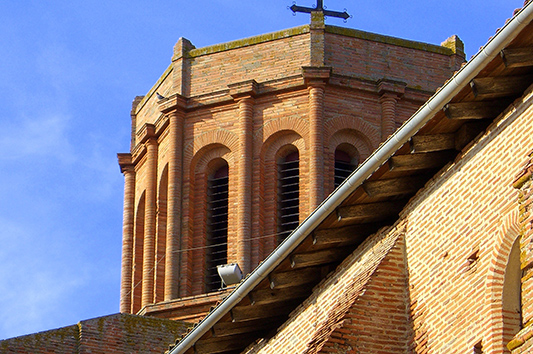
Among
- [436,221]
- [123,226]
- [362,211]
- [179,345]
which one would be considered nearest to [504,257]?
[436,221]

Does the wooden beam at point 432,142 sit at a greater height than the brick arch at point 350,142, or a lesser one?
lesser

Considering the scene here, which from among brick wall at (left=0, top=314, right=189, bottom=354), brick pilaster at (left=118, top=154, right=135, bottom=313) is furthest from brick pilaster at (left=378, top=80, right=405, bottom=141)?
brick wall at (left=0, top=314, right=189, bottom=354)

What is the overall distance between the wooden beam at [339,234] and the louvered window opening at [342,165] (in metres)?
15.6

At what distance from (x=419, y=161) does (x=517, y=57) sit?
6.63 ft

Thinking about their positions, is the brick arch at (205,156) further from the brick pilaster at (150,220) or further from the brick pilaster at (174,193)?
the brick pilaster at (150,220)

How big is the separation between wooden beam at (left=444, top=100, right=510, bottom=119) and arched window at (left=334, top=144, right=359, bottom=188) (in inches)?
695

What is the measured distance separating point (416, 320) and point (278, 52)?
18.5 metres

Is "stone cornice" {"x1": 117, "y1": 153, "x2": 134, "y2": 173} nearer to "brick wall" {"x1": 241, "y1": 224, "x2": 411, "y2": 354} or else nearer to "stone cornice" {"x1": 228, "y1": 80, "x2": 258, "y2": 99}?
"stone cornice" {"x1": 228, "y1": 80, "x2": 258, "y2": 99}

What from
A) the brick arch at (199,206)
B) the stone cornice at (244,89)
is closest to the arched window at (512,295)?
the brick arch at (199,206)

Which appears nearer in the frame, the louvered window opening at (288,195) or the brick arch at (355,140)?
the louvered window opening at (288,195)

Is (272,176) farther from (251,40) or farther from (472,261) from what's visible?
(472,261)

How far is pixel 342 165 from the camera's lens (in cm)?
3409

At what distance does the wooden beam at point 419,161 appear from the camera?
17000 mm

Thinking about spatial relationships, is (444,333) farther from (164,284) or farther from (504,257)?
(164,284)
